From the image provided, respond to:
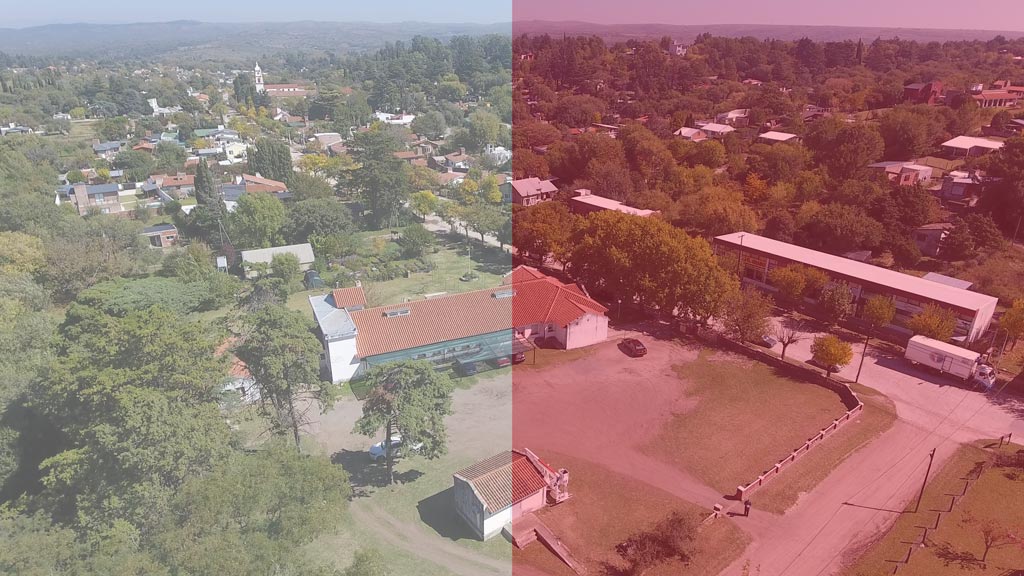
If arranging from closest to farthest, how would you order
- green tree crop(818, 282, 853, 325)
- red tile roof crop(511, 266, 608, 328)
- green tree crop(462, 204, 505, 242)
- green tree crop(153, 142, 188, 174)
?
1. red tile roof crop(511, 266, 608, 328)
2. green tree crop(818, 282, 853, 325)
3. green tree crop(462, 204, 505, 242)
4. green tree crop(153, 142, 188, 174)

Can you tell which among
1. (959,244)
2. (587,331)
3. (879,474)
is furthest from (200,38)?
(879,474)

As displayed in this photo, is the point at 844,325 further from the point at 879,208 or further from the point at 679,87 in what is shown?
the point at 679,87

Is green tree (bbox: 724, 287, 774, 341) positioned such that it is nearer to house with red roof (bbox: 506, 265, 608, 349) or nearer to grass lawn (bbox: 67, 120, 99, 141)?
house with red roof (bbox: 506, 265, 608, 349)

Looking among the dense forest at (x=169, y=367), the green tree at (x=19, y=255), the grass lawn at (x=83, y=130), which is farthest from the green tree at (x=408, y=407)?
the grass lawn at (x=83, y=130)

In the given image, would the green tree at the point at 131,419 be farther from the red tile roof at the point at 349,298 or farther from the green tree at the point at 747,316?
the green tree at the point at 747,316

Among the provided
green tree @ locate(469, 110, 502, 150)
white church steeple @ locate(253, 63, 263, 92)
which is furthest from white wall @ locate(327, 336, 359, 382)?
white church steeple @ locate(253, 63, 263, 92)
